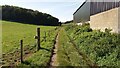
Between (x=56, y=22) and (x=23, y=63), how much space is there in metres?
108

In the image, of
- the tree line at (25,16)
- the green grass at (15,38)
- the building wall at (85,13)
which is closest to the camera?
the green grass at (15,38)

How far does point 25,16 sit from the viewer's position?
104 m

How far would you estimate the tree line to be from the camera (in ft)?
322

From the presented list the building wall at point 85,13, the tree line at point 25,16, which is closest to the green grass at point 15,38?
the building wall at point 85,13

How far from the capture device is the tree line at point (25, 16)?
98.2m

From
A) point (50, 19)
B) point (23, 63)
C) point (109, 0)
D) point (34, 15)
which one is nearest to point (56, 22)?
point (50, 19)

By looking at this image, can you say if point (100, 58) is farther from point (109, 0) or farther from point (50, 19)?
point (50, 19)

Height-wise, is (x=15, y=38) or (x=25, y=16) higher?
(x=25, y=16)

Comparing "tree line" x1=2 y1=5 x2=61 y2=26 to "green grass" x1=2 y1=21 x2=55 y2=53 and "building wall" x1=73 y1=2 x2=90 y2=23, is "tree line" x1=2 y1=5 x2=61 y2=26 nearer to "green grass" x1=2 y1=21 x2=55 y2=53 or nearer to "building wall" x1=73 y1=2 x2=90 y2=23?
"green grass" x1=2 y1=21 x2=55 y2=53

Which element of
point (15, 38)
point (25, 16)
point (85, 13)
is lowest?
point (15, 38)

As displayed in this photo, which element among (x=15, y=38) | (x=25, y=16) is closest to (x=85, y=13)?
(x=15, y=38)

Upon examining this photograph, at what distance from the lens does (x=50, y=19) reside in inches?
4537

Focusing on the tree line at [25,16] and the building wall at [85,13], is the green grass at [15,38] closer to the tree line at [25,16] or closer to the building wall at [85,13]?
the building wall at [85,13]

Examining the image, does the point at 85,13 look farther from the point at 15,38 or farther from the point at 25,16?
the point at 25,16
